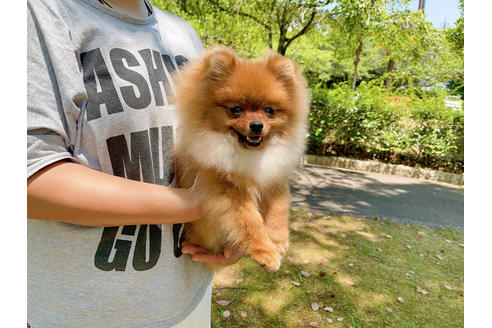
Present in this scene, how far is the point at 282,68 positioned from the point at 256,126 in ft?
1.25

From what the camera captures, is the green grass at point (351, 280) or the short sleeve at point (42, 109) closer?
the short sleeve at point (42, 109)

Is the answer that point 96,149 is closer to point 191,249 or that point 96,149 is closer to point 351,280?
point 191,249

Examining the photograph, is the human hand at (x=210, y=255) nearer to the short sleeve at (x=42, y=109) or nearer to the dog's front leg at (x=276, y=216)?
the dog's front leg at (x=276, y=216)

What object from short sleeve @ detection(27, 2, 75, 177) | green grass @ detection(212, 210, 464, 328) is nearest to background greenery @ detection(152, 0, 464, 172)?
green grass @ detection(212, 210, 464, 328)

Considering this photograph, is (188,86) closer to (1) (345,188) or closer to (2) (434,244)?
(2) (434,244)

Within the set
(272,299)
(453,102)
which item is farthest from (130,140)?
(453,102)

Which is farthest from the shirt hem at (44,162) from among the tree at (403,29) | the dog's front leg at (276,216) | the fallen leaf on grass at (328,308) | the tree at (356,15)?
the tree at (403,29)

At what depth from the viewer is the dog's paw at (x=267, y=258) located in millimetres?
1339

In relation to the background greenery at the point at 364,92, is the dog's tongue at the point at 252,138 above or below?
below

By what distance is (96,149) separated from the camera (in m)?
1.00

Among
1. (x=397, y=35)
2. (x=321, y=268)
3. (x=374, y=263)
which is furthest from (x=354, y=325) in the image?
(x=397, y=35)

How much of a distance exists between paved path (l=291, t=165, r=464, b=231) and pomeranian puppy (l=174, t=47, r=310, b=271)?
13.8 feet

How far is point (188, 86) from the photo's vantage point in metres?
1.38

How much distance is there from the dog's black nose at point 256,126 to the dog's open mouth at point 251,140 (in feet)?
0.20
